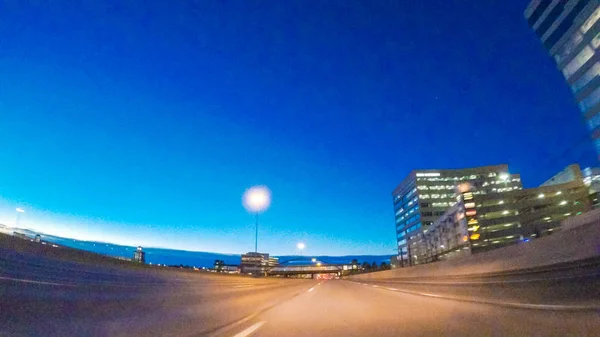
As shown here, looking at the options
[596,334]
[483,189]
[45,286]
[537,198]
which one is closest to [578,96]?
[537,198]

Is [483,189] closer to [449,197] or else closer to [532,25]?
[449,197]

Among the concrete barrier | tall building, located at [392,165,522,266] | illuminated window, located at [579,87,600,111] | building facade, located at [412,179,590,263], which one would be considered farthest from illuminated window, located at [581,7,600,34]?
tall building, located at [392,165,522,266]

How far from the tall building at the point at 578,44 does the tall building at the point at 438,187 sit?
352 ft

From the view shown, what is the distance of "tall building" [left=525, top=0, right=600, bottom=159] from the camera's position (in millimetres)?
56781

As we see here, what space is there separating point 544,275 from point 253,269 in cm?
5549

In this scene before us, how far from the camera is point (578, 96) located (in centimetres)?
6216

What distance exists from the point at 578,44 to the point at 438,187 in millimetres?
126451

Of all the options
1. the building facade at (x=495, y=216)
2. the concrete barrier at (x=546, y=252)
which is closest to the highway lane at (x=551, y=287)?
the concrete barrier at (x=546, y=252)

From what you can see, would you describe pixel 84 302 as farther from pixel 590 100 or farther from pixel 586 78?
pixel 586 78

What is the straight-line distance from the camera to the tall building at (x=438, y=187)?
167250mm

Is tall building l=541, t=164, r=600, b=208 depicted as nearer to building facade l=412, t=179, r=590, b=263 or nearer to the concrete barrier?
building facade l=412, t=179, r=590, b=263

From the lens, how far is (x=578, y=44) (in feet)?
196

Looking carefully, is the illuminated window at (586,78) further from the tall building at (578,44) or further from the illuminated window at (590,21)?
the illuminated window at (590,21)

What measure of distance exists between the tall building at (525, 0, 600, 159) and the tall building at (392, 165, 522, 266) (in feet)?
352
